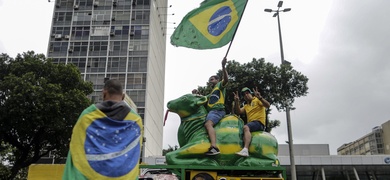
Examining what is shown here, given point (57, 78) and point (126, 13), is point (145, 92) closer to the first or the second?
point (126, 13)

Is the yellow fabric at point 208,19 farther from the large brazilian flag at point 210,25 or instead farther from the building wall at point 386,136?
the building wall at point 386,136

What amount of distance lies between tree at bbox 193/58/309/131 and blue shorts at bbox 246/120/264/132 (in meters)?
11.3

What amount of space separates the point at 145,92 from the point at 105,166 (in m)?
37.6

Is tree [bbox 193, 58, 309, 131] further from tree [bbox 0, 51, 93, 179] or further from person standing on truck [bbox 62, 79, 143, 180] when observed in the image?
person standing on truck [bbox 62, 79, 143, 180]

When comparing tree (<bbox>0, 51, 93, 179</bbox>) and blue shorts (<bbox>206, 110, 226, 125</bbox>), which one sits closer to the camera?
blue shorts (<bbox>206, 110, 226, 125</bbox>)

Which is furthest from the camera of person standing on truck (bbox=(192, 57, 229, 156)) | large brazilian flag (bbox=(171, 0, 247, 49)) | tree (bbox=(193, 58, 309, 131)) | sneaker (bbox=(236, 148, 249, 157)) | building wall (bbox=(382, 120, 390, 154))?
building wall (bbox=(382, 120, 390, 154))

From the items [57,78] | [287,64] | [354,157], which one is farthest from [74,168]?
[354,157]

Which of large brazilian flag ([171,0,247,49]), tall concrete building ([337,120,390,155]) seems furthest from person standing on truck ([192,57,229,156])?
tall concrete building ([337,120,390,155])

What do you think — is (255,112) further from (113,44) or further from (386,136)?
(386,136)

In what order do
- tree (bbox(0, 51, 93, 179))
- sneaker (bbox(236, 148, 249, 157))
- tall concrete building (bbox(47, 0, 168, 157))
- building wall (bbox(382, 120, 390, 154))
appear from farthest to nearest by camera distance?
building wall (bbox(382, 120, 390, 154))
tall concrete building (bbox(47, 0, 168, 157))
tree (bbox(0, 51, 93, 179))
sneaker (bbox(236, 148, 249, 157))

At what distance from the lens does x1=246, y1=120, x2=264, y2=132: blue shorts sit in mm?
7434

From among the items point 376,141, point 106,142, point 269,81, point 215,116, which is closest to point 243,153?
point 215,116

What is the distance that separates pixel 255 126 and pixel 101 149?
4.95 metres

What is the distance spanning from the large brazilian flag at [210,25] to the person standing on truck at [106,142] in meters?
5.39
